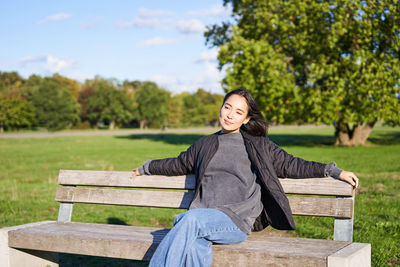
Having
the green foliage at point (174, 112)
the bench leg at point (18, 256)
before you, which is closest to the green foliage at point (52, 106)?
the green foliage at point (174, 112)

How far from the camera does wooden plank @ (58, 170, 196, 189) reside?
12.0ft

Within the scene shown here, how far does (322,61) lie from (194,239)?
1798 cm

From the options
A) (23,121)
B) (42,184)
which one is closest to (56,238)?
(42,184)

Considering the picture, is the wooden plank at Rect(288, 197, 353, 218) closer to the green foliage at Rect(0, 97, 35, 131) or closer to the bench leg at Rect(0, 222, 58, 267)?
the bench leg at Rect(0, 222, 58, 267)

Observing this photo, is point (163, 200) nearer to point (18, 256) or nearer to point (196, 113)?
point (18, 256)

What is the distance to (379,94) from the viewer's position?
18.9 metres

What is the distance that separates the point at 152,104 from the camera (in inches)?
2940

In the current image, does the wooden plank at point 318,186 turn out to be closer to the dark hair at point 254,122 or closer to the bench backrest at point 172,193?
the bench backrest at point 172,193

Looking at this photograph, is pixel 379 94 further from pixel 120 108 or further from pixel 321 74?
pixel 120 108

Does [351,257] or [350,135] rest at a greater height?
[350,135]

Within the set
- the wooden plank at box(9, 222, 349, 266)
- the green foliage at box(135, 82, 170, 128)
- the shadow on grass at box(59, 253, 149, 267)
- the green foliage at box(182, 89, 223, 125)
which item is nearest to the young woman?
the wooden plank at box(9, 222, 349, 266)

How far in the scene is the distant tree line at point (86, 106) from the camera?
58.8m

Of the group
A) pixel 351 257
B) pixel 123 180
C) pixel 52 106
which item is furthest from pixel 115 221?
pixel 52 106

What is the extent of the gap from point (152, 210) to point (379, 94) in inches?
567
